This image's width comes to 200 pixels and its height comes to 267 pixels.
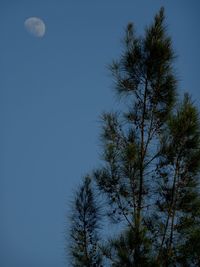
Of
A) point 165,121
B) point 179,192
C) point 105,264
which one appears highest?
point 165,121

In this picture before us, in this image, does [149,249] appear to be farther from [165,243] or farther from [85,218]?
[85,218]

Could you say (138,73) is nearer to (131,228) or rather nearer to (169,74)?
(169,74)

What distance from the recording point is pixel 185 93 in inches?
257

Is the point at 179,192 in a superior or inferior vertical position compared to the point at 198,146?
inferior

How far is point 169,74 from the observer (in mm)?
7027

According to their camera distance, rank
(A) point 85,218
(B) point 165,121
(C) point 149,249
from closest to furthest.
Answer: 1. (C) point 149,249
2. (A) point 85,218
3. (B) point 165,121

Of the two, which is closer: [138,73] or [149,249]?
[149,249]

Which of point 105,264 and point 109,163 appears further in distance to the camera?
point 109,163

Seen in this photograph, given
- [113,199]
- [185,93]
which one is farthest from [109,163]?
[185,93]

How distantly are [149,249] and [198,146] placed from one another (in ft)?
6.08

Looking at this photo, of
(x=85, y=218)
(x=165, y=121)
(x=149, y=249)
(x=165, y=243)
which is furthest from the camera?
(x=165, y=121)

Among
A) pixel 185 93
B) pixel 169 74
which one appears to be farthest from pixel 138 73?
pixel 185 93

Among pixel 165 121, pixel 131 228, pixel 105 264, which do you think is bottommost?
pixel 105 264

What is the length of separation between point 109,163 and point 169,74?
185 cm
